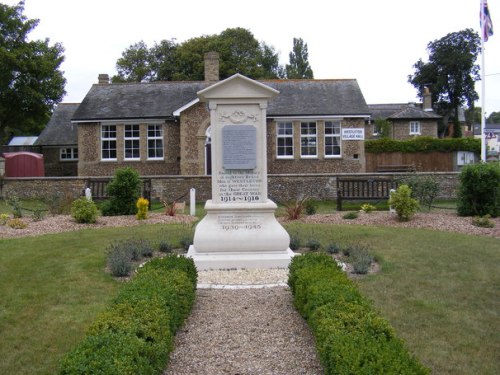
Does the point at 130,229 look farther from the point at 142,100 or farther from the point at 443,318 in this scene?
the point at 142,100

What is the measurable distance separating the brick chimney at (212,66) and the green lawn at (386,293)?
2097cm

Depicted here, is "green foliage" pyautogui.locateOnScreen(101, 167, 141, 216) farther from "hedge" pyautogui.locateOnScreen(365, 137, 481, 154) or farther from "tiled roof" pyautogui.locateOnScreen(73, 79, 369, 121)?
"hedge" pyautogui.locateOnScreen(365, 137, 481, 154)

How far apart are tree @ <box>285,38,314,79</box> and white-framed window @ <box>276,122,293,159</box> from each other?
3040 cm

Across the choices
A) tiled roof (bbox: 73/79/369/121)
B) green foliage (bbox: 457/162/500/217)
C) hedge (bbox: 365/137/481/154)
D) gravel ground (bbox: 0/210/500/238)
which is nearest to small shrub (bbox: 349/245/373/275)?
gravel ground (bbox: 0/210/500/238)

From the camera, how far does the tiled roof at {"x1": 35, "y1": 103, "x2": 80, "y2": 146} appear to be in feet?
127

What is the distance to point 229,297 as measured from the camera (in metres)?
8.17

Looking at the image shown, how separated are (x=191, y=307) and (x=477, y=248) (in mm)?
6724

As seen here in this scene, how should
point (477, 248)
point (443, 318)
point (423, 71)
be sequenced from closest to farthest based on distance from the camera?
point (443, 318) < point (477, 248) < point (423, 71)

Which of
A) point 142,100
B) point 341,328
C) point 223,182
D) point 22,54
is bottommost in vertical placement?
point 341,328

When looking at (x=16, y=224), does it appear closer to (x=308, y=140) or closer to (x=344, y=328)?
(x=344, y=328)

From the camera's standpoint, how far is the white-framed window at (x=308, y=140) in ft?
101

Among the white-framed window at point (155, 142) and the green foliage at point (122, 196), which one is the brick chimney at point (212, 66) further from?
the green foliage at point (122, 196)

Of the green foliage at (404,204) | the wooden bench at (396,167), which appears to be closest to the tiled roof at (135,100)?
the wooden bench at (396,167)

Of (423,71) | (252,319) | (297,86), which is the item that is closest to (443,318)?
(252,319)
